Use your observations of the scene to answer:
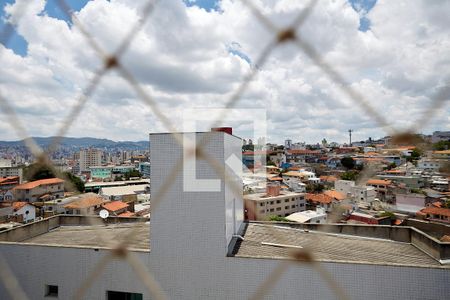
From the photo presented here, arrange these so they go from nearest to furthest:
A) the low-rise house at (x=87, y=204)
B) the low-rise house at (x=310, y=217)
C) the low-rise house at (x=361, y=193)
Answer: the low-rise house at (x=361, y=193) < the low-rise house at (x=87, y=204) < the low-rise house at (x=310, y=217)

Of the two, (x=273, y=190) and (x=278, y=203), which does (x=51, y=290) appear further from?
(x=278, y=203)

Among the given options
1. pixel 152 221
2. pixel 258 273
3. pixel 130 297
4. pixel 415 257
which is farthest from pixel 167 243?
pixel 415 257

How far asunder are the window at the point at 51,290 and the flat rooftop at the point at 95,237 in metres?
0.42

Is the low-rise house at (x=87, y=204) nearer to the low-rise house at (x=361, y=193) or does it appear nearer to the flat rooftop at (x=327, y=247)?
the flat rooftop at (x=327, y=247)

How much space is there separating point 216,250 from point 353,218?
7094 millimetres

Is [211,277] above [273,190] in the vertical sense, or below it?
above

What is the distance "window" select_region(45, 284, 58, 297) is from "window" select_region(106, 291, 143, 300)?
635 mm

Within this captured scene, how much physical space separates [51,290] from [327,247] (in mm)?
2920

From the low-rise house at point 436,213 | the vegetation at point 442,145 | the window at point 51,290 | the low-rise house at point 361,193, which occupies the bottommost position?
the low-rise house at point 436,213

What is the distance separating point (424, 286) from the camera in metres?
2.23

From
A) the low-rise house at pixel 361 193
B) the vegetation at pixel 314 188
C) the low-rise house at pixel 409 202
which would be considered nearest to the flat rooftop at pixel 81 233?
the low-rise house at pixel 361 193

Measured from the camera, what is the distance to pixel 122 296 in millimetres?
2777

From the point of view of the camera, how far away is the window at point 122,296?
274cm

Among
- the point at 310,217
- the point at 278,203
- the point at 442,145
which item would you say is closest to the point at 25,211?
the point at 278,203
